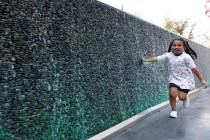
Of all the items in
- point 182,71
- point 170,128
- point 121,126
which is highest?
point 182,71

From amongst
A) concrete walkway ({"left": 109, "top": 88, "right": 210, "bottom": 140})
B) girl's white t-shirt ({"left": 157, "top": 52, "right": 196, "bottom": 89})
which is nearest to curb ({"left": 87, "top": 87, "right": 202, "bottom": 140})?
concrete walkway ({"left": 109, "top": 88, "right": 210, "bottom": 140})

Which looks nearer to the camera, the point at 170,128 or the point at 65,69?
the point at 65,69

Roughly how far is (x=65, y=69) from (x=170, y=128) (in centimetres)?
247

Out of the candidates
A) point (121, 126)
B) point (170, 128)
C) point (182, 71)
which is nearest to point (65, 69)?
point (121, 126)

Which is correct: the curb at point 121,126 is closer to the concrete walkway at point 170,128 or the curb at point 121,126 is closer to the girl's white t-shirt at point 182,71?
the concrete walkway at point 170,128

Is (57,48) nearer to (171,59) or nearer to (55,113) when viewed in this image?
(55,113)

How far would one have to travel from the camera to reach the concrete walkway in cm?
588

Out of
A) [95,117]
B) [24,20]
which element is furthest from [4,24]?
[95,117]

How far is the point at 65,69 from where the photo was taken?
4.91m

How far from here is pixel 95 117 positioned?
5.77 m

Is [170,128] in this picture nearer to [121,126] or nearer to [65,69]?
[121,126]

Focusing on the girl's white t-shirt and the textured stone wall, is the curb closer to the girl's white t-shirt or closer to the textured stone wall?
the textured stone wall

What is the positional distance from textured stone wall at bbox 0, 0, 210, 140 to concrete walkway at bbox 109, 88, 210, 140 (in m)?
0.36

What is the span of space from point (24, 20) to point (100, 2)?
238cm
